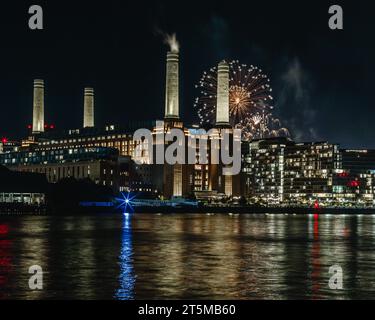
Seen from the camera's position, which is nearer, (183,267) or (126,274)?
(126,274)

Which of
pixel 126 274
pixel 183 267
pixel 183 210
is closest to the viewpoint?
pixel 126 274

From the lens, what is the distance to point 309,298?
97.3ft

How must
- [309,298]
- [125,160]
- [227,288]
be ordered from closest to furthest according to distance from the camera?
[309,298], [227,288], [125,160]

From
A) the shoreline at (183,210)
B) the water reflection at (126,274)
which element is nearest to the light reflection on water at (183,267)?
the water reflection at (126,274)

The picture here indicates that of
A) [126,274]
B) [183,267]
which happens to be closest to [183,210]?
[183,267]

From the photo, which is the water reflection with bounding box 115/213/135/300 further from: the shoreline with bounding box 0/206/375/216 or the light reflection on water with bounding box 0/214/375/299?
the shoreline with bounding box 0/206/375/216

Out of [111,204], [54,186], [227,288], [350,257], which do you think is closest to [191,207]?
[111,204]

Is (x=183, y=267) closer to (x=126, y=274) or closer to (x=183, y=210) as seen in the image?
(x=126, y=274)

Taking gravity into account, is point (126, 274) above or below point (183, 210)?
above

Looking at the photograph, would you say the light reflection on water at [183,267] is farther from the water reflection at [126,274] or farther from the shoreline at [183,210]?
the shoreline at [183,210]

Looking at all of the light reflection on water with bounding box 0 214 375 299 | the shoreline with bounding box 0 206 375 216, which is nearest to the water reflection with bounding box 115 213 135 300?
the light reflection on water with bounding box 0 214 375 299
